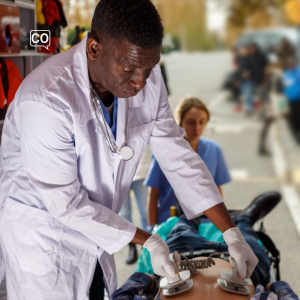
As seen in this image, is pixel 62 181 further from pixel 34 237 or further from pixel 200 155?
pixel 200 155

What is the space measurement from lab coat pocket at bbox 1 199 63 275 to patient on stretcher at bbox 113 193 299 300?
0.92 feet

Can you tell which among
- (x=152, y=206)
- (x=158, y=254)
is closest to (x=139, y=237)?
(x=158, y=254)

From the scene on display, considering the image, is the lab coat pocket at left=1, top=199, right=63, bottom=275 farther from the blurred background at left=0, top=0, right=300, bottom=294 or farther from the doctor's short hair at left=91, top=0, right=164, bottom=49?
the blurred background at left=0, top=0, right=300, bottom=294

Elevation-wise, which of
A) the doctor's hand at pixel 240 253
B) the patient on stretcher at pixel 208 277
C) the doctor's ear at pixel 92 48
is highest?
the doctor's ear at pixel 92 48

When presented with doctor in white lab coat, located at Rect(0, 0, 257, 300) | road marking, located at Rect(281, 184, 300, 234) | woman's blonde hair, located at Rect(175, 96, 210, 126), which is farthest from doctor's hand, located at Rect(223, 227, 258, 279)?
road marking, located at Rect(281, 184, 300, 234)

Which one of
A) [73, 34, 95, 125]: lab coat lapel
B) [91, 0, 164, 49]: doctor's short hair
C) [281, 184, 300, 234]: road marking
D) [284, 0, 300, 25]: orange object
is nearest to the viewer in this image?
[91, 0, 164, 49]: doctor's short hair

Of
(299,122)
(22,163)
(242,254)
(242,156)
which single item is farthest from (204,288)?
(299,122)

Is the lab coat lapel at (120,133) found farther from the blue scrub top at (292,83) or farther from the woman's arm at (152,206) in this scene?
the blue scrub top at (292,83)

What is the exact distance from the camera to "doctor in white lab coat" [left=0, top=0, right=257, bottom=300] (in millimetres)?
906

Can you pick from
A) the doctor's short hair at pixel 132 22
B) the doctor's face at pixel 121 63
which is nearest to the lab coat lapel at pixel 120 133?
the doctor's face at pixel 121 63

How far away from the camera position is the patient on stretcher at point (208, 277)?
117 cm

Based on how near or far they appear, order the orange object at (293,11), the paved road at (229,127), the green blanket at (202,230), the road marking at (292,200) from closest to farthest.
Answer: the green blanket at (202,230)
the road marking at (292,200)
the paved road at (229,127)
the orange object at (293,11)

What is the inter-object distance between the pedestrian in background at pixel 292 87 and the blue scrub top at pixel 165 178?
2.38 meters

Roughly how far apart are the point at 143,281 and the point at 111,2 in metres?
0.94
